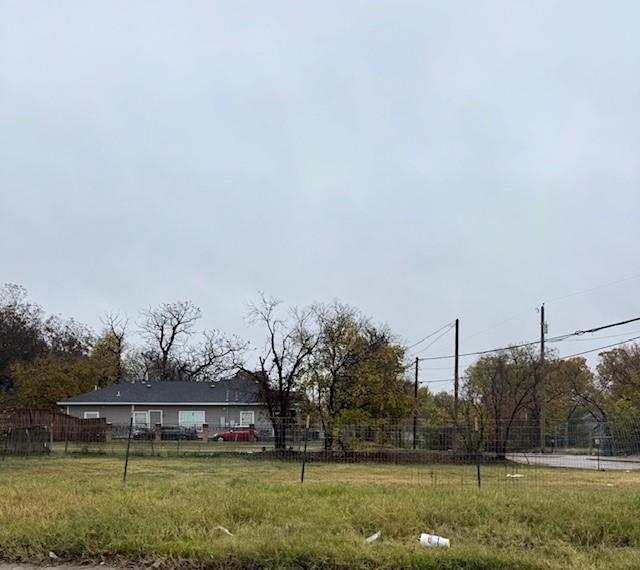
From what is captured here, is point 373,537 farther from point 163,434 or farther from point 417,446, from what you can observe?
point 163,434

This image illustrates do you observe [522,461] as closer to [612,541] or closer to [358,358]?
[358,358]

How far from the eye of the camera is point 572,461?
2091 centimetres

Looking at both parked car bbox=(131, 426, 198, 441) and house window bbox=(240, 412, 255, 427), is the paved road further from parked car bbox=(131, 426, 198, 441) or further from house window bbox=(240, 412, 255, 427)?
house window bbox=(240, 412, 255, 427)

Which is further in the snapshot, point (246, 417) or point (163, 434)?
point (246, 417)

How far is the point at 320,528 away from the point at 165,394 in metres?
46.6

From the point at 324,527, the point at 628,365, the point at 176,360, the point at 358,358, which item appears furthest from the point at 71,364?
the point at 324,527

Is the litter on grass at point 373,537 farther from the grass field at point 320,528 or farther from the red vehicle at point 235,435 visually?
the red vehicle at point 235,435

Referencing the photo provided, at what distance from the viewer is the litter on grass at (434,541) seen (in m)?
6.78

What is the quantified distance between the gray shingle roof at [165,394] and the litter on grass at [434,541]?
42277 millimetres

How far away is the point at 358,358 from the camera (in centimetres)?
3194

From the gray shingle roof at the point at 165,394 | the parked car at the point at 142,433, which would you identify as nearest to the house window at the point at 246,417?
the gray shingle roof at the point at 165,394

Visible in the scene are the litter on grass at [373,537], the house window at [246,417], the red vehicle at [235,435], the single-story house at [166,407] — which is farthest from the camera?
the house window at [246,417]

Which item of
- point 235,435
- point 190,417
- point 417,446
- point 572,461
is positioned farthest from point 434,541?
point 190,417

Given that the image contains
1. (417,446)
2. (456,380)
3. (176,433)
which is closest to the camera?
(417,446)
